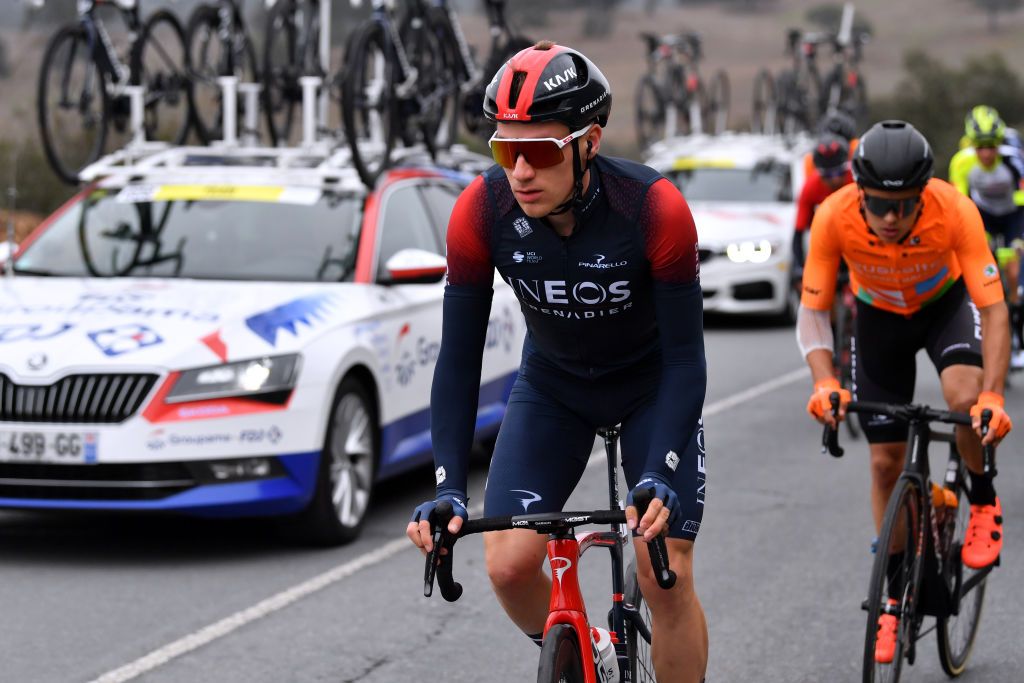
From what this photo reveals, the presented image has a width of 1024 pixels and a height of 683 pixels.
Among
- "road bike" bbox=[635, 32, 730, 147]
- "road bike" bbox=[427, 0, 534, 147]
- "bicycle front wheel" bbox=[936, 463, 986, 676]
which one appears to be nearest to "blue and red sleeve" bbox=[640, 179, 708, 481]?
"bicycle front wheel" bbox=[936, 463, 986, 676]

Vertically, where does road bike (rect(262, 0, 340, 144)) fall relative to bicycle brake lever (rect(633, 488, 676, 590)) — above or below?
below

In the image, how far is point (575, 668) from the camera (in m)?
4.10

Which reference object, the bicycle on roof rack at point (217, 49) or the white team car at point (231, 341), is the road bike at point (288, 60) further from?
the white team car at point (231, 341)

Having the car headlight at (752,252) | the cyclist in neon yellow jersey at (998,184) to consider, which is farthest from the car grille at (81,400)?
the car headlight at (752,252)

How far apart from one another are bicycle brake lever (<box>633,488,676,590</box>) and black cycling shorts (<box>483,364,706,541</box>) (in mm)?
504

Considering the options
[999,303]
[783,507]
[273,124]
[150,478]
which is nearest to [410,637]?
[150,478]

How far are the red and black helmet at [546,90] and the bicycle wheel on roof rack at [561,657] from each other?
115 centimetres

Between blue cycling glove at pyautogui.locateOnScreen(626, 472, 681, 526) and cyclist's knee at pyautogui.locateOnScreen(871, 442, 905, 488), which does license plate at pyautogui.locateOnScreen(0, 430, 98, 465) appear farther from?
blue cycling glove at pyautogui.locateOnScreen(626, 472, 681, 526)

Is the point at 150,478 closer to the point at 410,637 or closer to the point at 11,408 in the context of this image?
the point at 11,408

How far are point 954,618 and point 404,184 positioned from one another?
14.6 ft

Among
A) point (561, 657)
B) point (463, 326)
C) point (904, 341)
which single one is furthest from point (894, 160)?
point (561, 657)

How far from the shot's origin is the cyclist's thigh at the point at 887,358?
6.31m

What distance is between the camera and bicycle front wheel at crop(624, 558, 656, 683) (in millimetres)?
4656

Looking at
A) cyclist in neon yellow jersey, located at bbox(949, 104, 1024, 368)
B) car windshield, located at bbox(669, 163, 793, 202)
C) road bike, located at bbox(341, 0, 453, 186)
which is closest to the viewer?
road bike, located at bbox(341, 0, 453, 186)
